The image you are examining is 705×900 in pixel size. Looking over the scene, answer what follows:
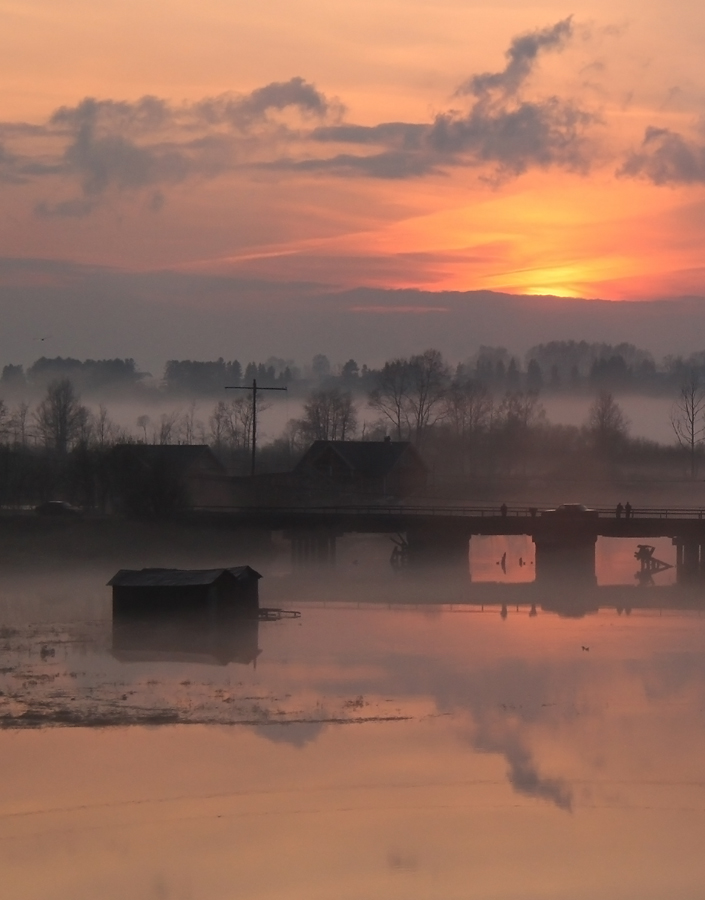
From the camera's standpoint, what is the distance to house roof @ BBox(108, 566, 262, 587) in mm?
48156

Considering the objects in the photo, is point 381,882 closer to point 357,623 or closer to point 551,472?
point 357,623

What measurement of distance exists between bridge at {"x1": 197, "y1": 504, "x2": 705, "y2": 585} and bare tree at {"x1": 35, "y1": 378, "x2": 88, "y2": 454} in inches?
3290

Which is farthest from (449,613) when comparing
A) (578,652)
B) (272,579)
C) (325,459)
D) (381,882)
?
(325,459)

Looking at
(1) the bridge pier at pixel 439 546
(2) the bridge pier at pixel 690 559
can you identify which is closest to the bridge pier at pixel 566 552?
(1) the bridge pier at pixel 439 546

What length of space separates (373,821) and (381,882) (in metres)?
2.79

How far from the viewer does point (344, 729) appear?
29672 millimetres

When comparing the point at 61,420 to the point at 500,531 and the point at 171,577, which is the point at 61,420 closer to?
the point at 500,531

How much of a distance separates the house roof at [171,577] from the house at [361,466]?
1809 inches

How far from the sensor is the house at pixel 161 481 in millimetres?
75312

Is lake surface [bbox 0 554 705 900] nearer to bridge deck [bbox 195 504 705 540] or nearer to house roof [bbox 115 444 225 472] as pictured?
bridge deck [bbox 195 504 705 540]

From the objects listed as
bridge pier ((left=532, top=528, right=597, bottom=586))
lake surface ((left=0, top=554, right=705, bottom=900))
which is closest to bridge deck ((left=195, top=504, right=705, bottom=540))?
bridge pier ((left=532, top=528, right=597, bottom=586))

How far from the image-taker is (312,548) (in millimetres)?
73125

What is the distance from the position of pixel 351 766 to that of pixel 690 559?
47859 mm

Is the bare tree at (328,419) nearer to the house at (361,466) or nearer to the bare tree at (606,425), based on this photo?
the bare tree at (606,425)
